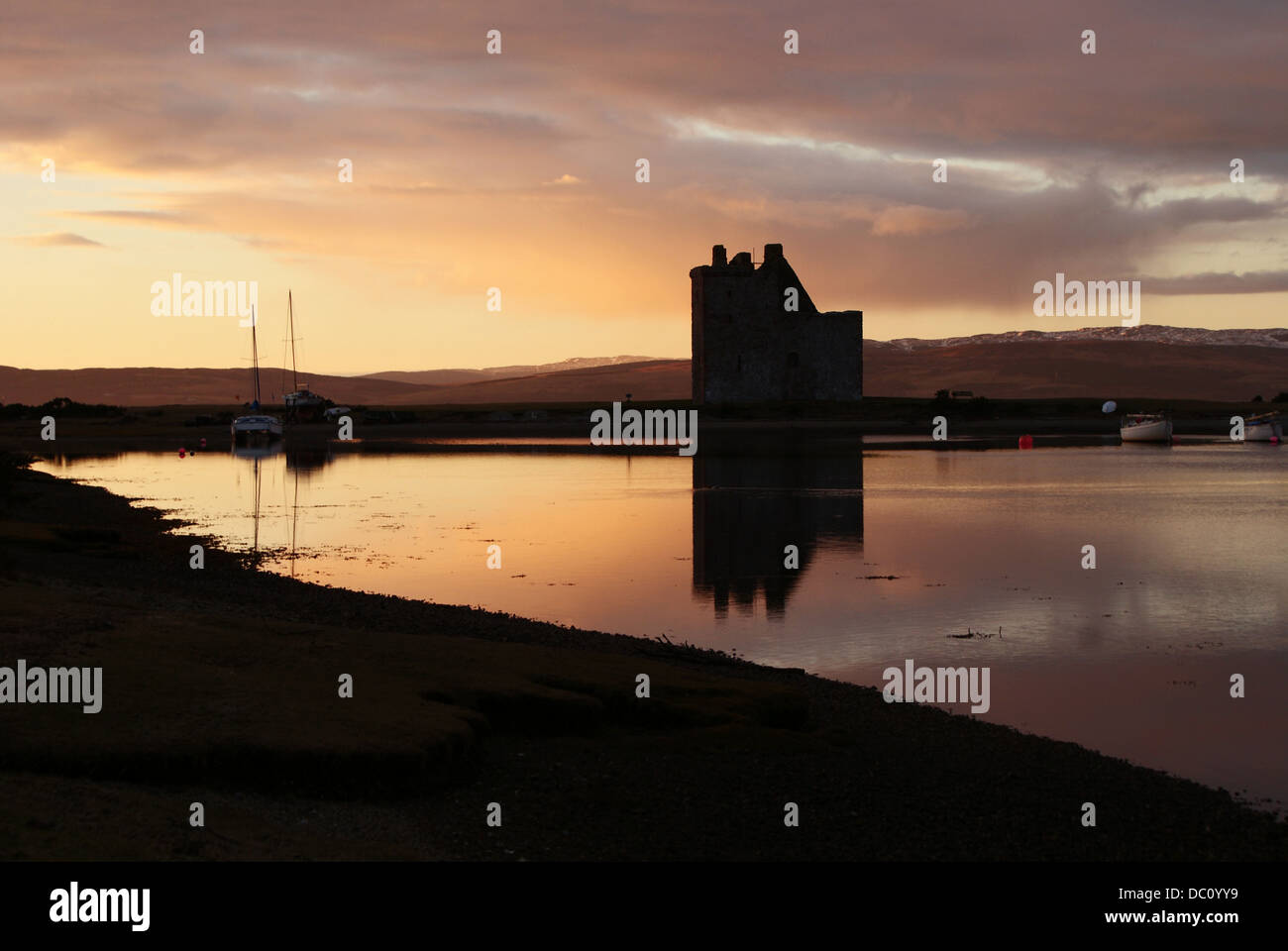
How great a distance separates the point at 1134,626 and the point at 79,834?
50.4ft

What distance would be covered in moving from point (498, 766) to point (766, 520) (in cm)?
2361

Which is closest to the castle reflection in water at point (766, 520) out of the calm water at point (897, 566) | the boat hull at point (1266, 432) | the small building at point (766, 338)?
the calm water at point (897, 566)

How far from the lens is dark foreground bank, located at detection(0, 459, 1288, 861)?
7.73 m

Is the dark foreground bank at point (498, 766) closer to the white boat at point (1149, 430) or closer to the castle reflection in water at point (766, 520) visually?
the castle reflection in water at point (766, 520)

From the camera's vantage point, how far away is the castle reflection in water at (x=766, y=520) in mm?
22203

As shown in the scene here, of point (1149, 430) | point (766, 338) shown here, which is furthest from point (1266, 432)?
point (766, 338)

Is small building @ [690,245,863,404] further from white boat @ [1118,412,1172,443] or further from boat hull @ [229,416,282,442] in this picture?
boat hull @ [229,416,282,442]

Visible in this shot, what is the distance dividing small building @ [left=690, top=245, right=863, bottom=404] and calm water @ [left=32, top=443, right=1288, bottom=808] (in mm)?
51883

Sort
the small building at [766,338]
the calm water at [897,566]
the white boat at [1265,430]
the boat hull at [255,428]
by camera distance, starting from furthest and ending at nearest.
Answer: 1. the small building at [766,338]
2. the boat hull at [255,428]
3. the white boat at [1265,430]
4. the calm water at [897,566]

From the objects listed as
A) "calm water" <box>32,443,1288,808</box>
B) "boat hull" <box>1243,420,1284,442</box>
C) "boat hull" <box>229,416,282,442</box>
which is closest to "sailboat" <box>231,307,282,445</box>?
"boat hull" <box>229,416,282,442</box>

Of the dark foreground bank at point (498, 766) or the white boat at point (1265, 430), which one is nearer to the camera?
the dark foreground bank at point (498, 766)

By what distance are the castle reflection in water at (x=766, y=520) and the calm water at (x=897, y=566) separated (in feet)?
0.39

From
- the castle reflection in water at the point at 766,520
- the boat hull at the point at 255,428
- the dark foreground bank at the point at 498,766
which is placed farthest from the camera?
the boat hull at the point at 255,428
